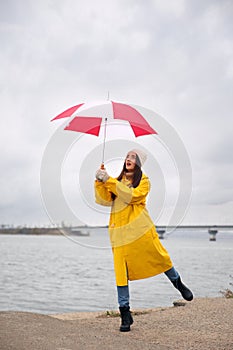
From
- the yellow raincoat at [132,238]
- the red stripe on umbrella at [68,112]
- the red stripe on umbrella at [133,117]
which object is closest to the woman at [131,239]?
the yellow raincoat at [132,238]

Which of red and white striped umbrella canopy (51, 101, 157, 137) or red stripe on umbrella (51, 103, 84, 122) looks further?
red stripe on umbrella (51, 103, 84, 122)

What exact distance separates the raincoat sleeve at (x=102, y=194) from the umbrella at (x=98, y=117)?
75cm

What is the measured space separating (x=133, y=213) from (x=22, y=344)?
228cm

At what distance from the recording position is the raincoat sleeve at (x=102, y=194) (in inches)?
269

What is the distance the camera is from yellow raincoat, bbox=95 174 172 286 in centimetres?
696

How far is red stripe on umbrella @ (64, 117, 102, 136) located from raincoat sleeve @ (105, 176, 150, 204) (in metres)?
0.79

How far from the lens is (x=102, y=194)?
22.6 feet

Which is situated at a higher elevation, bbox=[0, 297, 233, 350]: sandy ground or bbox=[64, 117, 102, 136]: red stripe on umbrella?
bbox=[64, 117, 102, 136]: red stripe on umbrella

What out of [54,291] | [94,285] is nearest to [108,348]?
[54,291]

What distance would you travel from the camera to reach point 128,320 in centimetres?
718

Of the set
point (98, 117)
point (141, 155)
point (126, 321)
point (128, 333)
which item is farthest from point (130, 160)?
point (128, 333)

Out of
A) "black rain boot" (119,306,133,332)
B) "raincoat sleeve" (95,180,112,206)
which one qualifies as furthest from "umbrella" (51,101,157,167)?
"black rain boot" (119,306,133,332)

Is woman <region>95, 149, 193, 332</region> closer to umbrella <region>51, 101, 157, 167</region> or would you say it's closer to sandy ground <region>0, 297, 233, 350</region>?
sandy ground <region>0, 297, 233, 350</region>

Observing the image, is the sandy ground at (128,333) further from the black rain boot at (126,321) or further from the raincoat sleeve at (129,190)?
the raincoat sleeve at (129,190)
